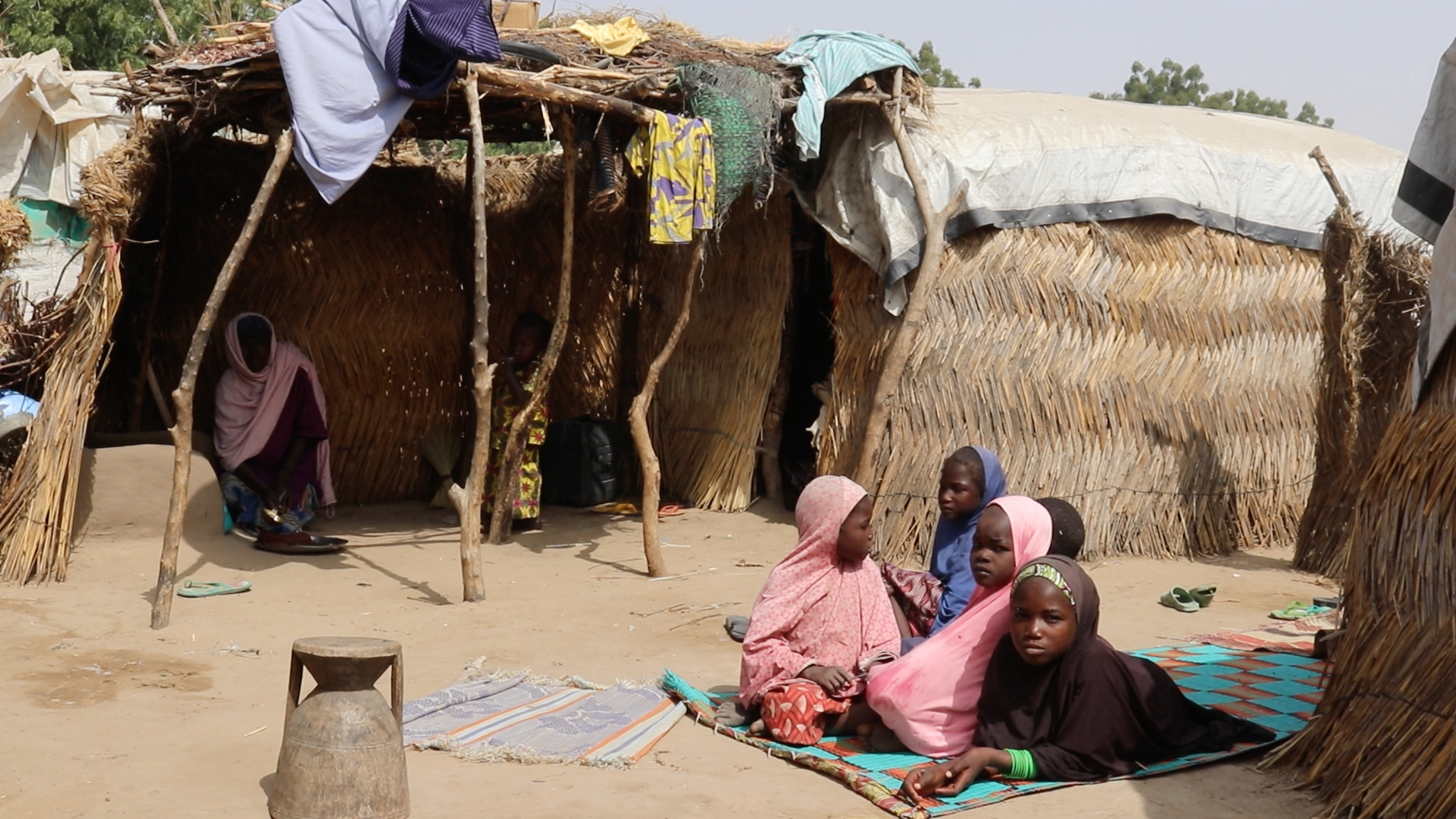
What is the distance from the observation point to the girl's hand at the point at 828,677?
15.4 ft

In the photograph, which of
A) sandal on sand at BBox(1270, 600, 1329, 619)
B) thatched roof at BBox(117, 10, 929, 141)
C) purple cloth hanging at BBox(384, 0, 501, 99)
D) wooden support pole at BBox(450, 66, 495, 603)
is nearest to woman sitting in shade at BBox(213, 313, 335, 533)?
thatched roof at BBox(117, 10, 929, 141)

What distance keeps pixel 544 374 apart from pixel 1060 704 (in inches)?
167

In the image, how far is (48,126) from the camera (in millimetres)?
11875

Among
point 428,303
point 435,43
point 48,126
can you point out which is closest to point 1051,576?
point 435,43

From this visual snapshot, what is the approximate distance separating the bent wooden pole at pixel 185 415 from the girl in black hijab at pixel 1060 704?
12.1 feet

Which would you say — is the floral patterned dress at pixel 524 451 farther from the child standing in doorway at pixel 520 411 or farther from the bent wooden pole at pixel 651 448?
the bent wooden pole at pixel 651 448

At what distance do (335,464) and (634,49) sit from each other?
3.50 metres

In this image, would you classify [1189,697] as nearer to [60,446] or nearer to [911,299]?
[911,299]

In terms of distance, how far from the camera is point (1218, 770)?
4.36m

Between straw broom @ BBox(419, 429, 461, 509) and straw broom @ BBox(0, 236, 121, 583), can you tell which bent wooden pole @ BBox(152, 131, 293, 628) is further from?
straw broom @ BBox(419, 429, 461, 509)

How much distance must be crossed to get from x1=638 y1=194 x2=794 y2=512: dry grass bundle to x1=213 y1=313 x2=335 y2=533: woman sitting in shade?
243 centimetres

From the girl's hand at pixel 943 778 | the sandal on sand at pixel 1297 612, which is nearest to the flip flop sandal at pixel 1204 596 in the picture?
the sandal on sand at pixel 1297 612

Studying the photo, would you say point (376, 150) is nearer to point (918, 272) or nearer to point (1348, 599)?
point (918, 272)

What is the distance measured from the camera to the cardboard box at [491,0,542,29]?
28.2 ft
